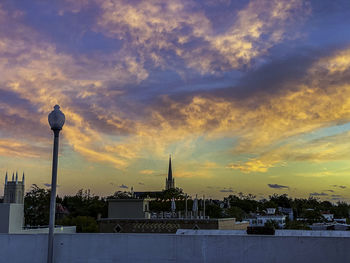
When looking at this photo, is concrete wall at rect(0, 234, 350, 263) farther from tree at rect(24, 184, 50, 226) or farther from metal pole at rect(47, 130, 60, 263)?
tree at rect(24, 184, 50, 226)

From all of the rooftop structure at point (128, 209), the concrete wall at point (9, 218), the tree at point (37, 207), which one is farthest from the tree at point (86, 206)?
the concrete wall at point (9, 218)

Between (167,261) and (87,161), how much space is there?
34.9 metres

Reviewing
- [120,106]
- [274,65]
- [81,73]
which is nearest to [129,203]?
[120,106]

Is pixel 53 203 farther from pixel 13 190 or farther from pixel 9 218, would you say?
pixel 13 190

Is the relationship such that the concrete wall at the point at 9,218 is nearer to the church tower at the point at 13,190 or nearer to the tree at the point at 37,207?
the tree at the point at 37,207

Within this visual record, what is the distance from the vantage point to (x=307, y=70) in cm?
2842

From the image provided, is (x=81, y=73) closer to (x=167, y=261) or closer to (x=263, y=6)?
(x=263, y=6)

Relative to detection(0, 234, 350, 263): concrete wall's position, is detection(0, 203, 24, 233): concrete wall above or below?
above

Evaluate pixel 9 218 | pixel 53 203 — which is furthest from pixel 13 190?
pixel 53 203

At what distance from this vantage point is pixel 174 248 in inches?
466

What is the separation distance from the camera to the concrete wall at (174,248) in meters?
11.4

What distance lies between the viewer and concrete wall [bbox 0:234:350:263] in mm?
11383

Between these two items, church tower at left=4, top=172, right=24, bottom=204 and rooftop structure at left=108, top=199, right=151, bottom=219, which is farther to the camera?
church tower at left=4, top=172, right=24, bottom=204

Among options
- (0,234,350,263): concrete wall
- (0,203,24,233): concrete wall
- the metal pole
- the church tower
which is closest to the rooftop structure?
(0,203,24,233): concrete wall
